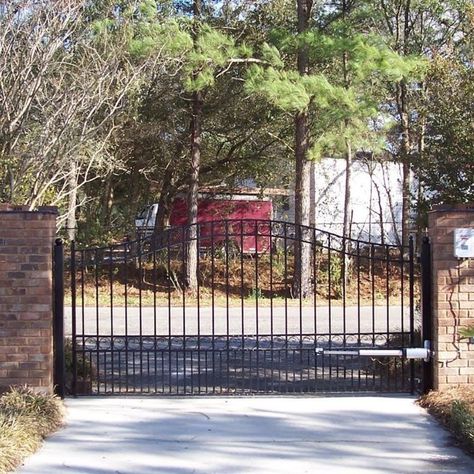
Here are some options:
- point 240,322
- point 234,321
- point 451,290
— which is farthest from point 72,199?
point 451,290

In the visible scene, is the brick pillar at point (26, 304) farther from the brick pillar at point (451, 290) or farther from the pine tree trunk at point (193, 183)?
the pine tree trunk at point (193, 183)

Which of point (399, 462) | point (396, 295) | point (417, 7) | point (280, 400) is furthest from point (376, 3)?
point (399, 462)

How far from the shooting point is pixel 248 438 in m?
6.38

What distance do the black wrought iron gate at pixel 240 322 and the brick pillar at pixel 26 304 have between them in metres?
0.44

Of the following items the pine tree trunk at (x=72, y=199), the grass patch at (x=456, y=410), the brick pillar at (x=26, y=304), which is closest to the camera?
the grass patch at (x=456, y=410)

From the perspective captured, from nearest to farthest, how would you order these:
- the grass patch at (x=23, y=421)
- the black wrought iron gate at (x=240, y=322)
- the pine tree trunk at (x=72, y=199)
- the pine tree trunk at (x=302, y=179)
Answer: the grass patch at (x=23, y=421) → the black wrought iron gate at (x=240, y=322) → the pine tree trunk at (x=72, y=199) → the pine tree trunk at (x=302, y=179)

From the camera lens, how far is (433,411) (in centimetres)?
718

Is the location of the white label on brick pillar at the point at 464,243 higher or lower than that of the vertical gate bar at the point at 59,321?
higher

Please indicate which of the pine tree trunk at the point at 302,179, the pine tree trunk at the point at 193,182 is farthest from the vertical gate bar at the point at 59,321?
the pine tree trunk at the point at 193,182

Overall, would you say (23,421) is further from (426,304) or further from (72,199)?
(72,199)

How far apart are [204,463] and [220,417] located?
1.38 metres

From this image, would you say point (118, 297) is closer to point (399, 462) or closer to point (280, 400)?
point (280, 400)

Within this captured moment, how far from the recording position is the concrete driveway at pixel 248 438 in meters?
5.65

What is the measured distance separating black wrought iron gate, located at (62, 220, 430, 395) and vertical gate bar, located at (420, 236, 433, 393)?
156 mm
